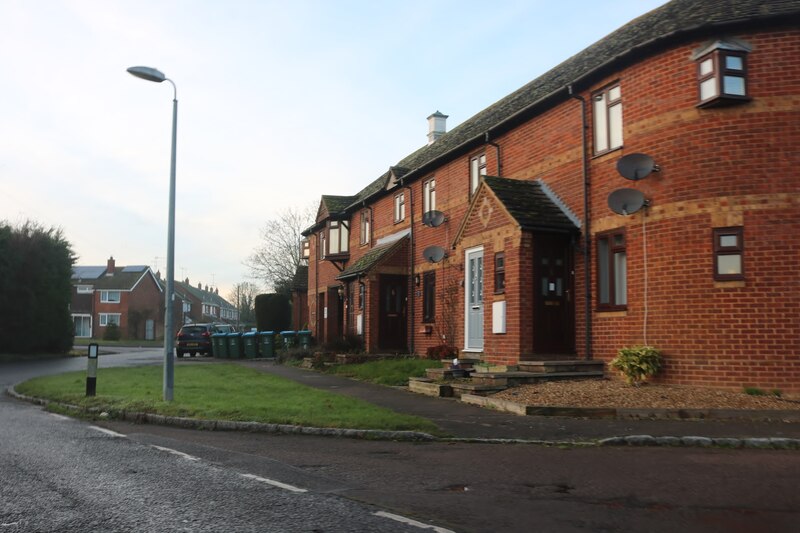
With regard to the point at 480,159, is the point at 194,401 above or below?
below

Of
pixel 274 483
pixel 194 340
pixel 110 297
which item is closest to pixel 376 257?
pixel 194 340

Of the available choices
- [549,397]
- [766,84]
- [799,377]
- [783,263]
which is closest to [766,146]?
[766,84]

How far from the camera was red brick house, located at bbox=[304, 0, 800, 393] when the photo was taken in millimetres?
12117

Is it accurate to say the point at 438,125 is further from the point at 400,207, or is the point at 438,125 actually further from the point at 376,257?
the point at 376,257

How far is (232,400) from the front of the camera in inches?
520

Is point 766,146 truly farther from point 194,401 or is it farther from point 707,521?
point 194,401

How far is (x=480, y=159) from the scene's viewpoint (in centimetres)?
2039

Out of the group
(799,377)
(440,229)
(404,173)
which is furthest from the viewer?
(404,173)

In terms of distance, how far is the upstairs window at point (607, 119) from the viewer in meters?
A: 14.7

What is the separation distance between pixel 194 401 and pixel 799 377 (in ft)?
35.6

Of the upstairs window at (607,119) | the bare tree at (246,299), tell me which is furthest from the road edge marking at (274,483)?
the bare tree at (246,299)

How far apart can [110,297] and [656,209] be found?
72.1 metres

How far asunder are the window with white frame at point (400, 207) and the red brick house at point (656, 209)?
231 inches

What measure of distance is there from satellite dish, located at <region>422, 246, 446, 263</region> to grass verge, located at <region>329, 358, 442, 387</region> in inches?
150
